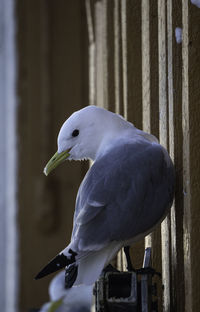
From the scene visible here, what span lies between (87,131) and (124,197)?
1.20 feet

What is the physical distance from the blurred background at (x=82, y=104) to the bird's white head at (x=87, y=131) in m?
0.14

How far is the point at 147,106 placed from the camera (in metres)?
2.17

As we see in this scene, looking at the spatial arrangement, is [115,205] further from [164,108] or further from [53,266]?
[164,108]

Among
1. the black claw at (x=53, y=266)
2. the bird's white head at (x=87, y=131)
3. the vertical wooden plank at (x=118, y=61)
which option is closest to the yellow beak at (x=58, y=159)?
the bird's white head at (x=87, y=131)

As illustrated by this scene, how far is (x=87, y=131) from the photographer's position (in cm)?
197

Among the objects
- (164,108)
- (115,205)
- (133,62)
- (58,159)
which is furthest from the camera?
(133,62)

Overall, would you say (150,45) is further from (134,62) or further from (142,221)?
(142,221)

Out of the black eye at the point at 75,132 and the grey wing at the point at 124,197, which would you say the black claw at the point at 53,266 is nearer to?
the grey wing at the point at 124,197

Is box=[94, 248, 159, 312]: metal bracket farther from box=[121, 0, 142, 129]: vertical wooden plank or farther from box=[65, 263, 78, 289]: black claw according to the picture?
box=[121, 0, 142, 129]: vertical wooden plank

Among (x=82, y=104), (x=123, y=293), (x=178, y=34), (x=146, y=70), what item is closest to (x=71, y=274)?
(x=123, y=293)

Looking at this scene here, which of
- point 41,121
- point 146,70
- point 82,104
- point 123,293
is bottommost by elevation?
point 123,293

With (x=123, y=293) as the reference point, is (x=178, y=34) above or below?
above

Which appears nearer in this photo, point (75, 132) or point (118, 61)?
point (75, 132)

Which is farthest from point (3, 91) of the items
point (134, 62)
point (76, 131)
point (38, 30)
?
point (76, 131)
